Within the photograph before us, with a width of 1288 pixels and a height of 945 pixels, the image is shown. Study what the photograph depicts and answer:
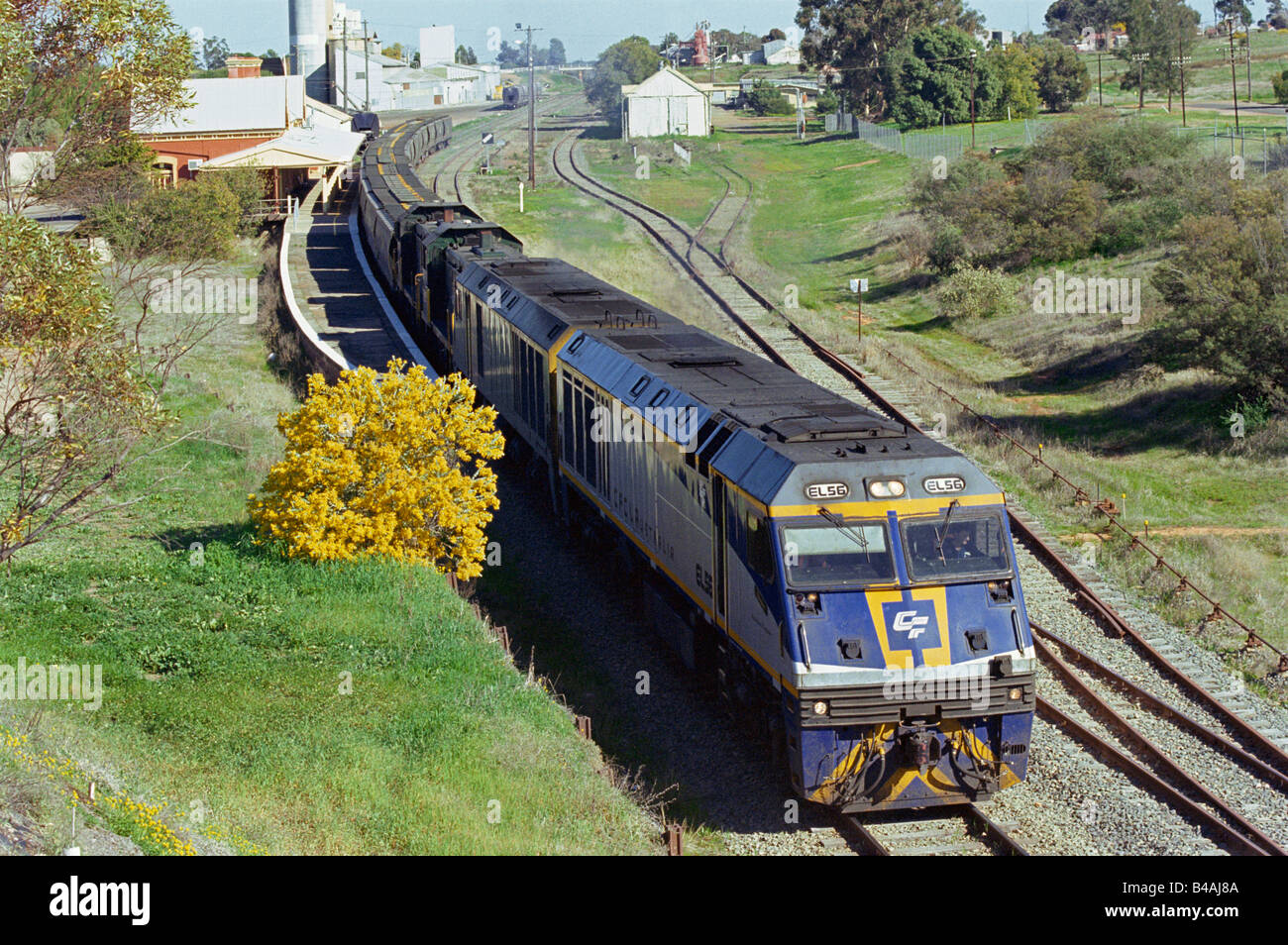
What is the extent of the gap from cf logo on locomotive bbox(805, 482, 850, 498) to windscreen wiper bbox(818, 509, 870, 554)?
0.15 m

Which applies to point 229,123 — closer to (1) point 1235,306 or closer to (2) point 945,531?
(1) point 1235,306

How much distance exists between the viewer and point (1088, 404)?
34.2 meters

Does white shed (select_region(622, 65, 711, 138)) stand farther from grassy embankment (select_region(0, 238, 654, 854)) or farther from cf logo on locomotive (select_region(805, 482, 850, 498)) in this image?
cf logo on locomotive (select_region(805, 482, 850, 498))

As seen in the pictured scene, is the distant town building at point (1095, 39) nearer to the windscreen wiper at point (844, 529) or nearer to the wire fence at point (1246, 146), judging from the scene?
the wire fence at point (1246, 146)

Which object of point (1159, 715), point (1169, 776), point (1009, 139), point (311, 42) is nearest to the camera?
point (1169, 776)

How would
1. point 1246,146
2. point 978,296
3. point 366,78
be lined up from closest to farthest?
point 978,296, point 1246,146, point 366,78

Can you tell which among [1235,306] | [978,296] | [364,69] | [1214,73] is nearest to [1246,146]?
[978,296]

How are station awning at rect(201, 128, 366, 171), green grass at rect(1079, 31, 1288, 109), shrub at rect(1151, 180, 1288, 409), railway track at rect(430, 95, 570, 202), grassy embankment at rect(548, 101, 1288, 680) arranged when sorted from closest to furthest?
1. grassy embankment at rect(548, 101, 1288, 680)
2. shrub at rect(1151, 180, 1288, 409)
3. station awning at rect(201, 128, 366, 171)
4. railway track at rect(430, 95, 570, 202)
5. green grass at rect(1079, 31, 1288, 109)

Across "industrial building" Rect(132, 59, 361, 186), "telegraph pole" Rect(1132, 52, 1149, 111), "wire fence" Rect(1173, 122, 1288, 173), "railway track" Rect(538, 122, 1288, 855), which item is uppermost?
"telegraph pole" Rect(1132, 52, 1149, 111)

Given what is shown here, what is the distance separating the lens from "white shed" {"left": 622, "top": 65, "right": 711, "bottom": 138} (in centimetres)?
9775

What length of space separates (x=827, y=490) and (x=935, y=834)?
3585mm

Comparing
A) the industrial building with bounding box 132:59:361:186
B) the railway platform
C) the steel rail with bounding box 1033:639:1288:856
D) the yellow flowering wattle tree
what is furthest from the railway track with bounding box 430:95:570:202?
the steel rail with bounding box 1033:639:1288:856

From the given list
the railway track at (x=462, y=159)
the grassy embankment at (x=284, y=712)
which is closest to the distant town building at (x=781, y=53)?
the railway track at (x=462, y=159)

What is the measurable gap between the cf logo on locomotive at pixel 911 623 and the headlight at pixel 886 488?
3.80 feet
